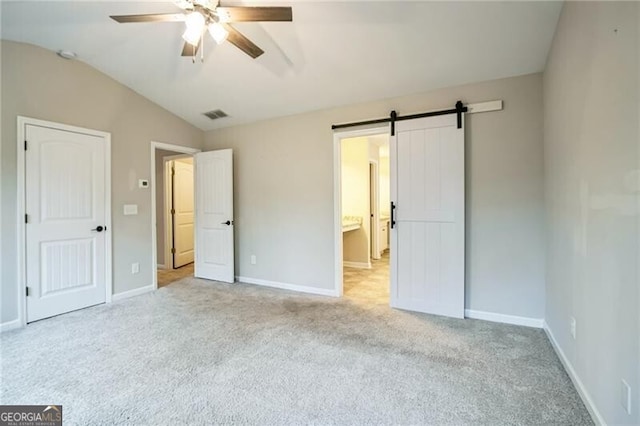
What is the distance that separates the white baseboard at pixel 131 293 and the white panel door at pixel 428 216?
324 cm

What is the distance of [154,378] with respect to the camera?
2.03 meters

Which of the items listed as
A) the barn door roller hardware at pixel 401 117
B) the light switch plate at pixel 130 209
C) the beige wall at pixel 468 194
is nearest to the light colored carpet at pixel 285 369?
the beige wall at pixel 468 194

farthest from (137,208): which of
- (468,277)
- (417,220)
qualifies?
(468,277)

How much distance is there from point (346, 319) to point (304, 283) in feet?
3.66

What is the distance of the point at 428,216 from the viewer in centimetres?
316

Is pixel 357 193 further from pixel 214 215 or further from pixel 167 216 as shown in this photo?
pixel 167 216

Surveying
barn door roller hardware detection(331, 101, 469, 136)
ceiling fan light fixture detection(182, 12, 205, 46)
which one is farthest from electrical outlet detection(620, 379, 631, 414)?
ceiling fan light fixture detection(182, 12, 205, 46)

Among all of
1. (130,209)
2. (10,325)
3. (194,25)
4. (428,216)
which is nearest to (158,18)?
(194,25)

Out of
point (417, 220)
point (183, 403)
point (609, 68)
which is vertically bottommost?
point (183, 403)

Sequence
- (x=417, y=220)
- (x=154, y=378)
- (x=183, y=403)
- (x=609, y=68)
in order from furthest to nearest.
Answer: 1. (x=417, y=220)
2. (x=154, y=378)
3. (x=183, y=403)
4. (x=609, y=68)

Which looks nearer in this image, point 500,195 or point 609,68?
point 609,68

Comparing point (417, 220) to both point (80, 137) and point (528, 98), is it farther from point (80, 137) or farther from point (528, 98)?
point (80, 137)

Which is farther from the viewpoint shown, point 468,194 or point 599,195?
point 468,194

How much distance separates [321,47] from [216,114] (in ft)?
7.14
